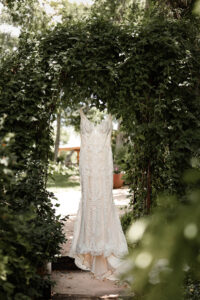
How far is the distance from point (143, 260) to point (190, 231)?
11 cm

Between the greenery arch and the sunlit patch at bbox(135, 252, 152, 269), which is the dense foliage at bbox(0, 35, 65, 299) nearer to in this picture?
the greenery arch

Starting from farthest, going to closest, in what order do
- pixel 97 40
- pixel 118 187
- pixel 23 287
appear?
pixel 118 187 → pixel 97 40 → pixel 23 287

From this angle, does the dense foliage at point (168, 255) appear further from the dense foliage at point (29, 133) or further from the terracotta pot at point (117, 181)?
the terracotta pot at point (117, 181)

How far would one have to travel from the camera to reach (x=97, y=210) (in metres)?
3.48

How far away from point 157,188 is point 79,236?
1.08 m

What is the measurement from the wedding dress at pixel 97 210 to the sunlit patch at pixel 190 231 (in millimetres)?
2910

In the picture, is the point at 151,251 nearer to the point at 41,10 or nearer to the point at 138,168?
the point at 138,168

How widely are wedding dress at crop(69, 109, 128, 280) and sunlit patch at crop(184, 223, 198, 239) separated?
2.91m

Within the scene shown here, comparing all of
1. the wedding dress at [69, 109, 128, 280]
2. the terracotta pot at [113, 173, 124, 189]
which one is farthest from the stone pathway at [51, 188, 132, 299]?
the terracotta pot at [113, 173, 124, 189]

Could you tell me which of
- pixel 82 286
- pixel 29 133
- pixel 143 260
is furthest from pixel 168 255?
pixel 82 286

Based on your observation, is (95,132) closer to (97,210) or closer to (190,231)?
(97,210)

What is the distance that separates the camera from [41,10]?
7.21 m

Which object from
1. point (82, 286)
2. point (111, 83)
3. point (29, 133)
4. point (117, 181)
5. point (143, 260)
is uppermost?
point (111, 83)

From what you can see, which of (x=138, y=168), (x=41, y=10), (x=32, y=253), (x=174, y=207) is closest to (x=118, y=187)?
(x=41, y=10)
